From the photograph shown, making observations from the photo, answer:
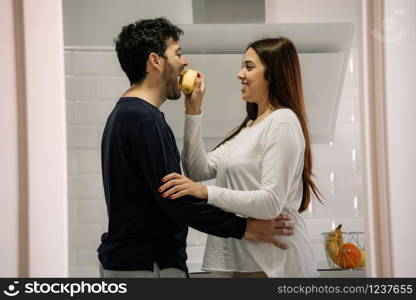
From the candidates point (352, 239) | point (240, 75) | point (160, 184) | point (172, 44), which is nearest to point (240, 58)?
point (240, 75)

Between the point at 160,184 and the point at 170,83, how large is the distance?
0.26m

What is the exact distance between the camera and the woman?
148 centimetres

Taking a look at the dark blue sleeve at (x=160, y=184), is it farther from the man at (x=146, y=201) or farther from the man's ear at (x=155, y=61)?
the man's ear at (x=155, y=61)

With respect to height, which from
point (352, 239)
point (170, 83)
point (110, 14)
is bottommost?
point (352, 239)

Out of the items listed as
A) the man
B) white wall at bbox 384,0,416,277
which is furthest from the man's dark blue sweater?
white wall at bbox 384,0,416,277

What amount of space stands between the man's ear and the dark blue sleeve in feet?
0.48

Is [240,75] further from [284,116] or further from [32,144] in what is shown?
[32,144]

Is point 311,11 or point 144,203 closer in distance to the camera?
point 144,203

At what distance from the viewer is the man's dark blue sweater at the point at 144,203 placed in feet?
4.80

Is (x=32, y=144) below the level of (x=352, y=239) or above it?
above

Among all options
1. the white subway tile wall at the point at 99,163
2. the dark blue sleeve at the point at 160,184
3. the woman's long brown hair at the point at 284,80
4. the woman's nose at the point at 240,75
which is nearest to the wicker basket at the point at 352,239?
the white subway tile wall at the point at 99,163

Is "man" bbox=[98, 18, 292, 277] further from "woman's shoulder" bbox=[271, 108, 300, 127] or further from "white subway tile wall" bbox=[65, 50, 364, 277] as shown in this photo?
"woman's shoulder" bbox=[271, 108, 300, 127]

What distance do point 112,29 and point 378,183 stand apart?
0.77m

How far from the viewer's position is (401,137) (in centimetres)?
151
